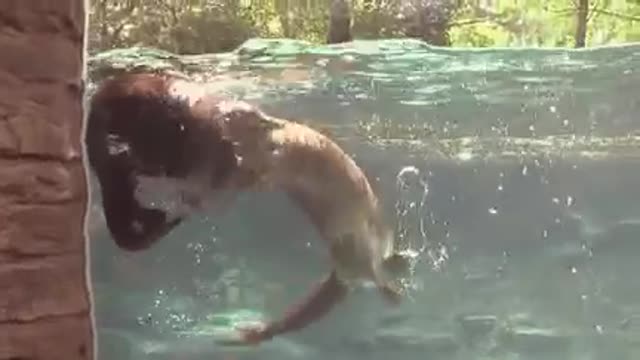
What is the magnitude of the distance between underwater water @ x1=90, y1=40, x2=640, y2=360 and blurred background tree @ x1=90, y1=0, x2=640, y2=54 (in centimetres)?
2

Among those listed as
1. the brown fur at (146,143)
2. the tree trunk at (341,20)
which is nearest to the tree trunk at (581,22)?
the tree trunk at (341,20)

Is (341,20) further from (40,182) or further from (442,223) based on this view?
(40,182)

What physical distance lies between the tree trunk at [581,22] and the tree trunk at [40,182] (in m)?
0.67

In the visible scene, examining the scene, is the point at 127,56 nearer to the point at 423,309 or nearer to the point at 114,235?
the point at 114,235

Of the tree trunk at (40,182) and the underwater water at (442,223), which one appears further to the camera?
the underwater water at (442,223)

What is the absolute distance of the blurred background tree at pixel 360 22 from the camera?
59.1 inches

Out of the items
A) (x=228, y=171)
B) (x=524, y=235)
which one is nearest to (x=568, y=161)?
(x=524, y=235)

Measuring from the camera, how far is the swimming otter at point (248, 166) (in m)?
1.50

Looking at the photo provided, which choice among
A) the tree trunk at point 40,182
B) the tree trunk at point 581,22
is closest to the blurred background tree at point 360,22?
the tree trunk at point 581,22

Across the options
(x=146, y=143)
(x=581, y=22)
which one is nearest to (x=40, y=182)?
(x=146, y=143)

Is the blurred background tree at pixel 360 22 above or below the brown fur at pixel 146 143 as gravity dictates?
above

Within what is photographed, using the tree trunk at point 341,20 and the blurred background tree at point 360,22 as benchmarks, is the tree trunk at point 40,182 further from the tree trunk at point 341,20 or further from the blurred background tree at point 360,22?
the tree trunk at point 341,20

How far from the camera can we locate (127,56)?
1.54 metres

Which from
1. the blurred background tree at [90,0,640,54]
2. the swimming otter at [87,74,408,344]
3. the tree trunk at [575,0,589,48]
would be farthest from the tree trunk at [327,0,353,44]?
the tree trunk at [575,0,589,48]
